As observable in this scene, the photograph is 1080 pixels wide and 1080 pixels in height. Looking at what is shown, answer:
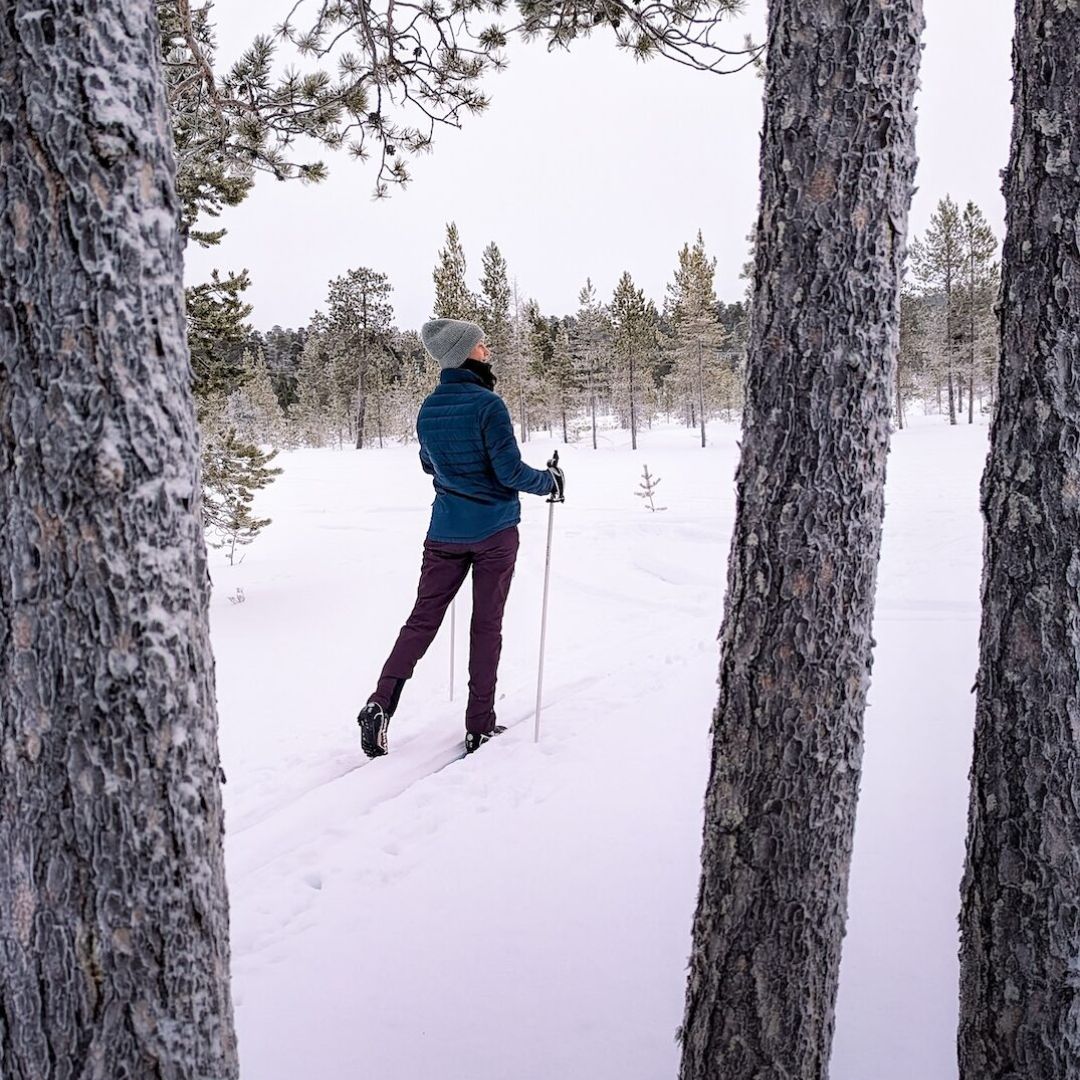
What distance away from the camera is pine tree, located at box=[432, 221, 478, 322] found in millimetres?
32250

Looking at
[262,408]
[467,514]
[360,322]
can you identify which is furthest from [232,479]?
[262,408]

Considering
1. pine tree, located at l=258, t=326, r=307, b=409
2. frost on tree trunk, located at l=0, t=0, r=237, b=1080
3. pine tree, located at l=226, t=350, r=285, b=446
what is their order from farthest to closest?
pine tree, located at l=258, t=326, r=307, b=409
pine tree, located at l=226, t=350, r=285, b=446
frost on tree trunk, located at l=0, t=0, r=237, b=1080

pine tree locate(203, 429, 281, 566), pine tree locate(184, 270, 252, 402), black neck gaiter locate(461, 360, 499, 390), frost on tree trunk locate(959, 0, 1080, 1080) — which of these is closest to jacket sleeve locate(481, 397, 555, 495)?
black neck gaiter locate(461, 360, 499, 390)

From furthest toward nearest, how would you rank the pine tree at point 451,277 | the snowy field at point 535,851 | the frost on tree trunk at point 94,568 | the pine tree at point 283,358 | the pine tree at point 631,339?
the pine tree at point 283,358 → the pine tree at point 631,339 → the pine tree at point 451,277 → the snowy field at point 535,851 → the frost on tree trunk at point 94,568

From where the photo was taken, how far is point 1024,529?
171 cm

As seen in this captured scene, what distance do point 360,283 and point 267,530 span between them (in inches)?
1007

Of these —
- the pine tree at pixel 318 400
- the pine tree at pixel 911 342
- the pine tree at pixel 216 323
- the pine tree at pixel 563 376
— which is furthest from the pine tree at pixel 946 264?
the pine tree at pixel 216 323

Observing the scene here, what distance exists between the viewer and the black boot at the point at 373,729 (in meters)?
3.94

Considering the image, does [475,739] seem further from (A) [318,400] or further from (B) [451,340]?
(A) [318,400]

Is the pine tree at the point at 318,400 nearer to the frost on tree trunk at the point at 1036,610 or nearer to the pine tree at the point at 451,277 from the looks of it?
the pine tree at the point at 451,277

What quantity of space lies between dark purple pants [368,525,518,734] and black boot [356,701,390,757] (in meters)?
0.05

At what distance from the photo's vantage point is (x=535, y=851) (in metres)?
2.78

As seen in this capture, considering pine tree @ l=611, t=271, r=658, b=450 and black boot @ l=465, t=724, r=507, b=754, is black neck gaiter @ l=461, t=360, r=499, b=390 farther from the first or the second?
pine tree @ l=611, t=271, r=658, b=450

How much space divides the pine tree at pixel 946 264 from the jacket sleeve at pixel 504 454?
34404 mm
